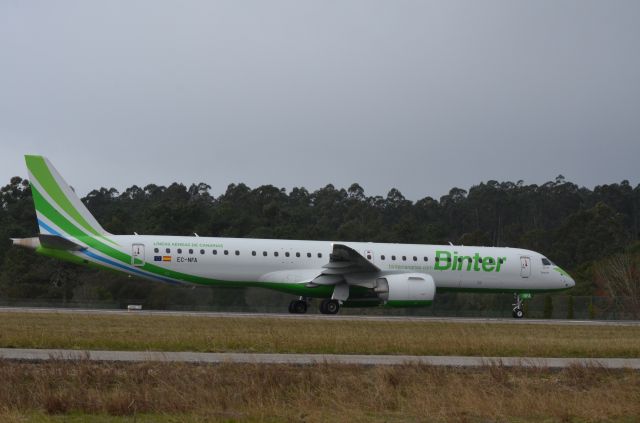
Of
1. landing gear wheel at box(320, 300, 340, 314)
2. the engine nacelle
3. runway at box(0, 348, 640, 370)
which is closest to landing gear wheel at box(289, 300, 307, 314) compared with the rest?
landing gear wheel at box(320, 300, 340, 314)

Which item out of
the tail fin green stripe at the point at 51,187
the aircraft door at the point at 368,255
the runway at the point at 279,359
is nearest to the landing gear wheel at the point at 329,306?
the aircraft door at the point at 368,255

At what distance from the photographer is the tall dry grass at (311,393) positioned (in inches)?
414

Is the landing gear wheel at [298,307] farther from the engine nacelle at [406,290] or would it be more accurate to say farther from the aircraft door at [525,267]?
the aircraft door at [525,267]

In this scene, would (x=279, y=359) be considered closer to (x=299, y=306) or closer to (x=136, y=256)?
(x=136, y=256)

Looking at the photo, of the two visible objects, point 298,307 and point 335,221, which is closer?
point 298,307

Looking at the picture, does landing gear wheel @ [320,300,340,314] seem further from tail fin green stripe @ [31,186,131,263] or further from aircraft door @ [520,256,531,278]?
aircraft door @ [520,256,531,278]

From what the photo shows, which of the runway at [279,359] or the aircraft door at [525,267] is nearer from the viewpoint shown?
the runway at [279,359]

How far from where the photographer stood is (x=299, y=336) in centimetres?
2088

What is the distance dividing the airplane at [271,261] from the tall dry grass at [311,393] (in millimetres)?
21428

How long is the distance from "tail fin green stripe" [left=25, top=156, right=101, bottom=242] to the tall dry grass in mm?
22111

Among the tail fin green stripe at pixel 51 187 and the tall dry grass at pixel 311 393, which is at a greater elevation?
the tail fin green stripe at pixel 51 187

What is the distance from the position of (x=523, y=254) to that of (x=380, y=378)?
2868 centimetres

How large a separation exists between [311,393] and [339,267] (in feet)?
79.8

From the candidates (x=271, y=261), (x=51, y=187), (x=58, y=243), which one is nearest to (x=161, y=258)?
(x=58, y=243)
